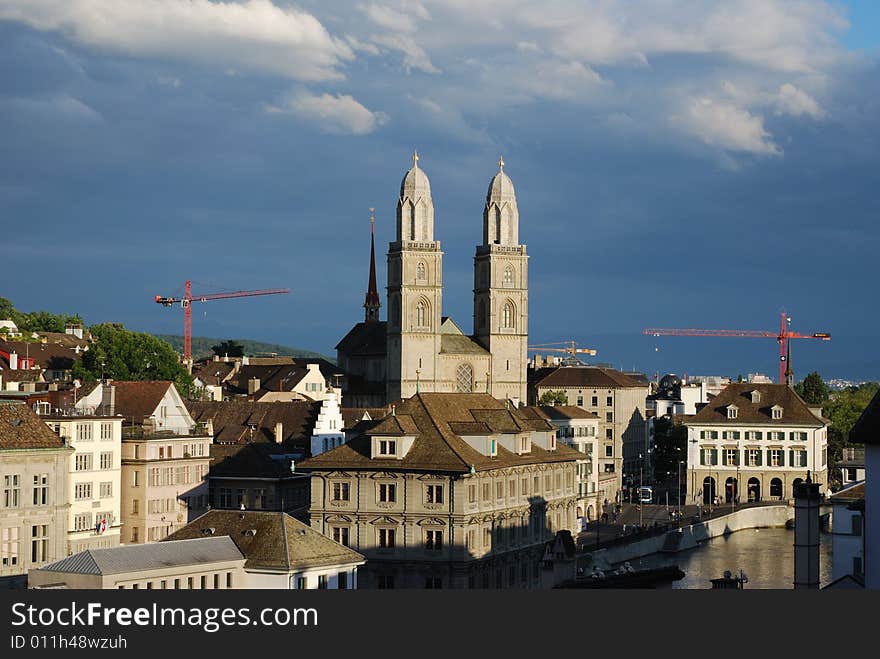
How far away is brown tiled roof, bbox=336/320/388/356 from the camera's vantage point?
573 feet

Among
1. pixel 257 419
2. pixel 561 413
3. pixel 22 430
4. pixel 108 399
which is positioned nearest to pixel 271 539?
pixel 22 430

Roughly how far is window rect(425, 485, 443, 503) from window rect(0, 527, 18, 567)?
1666 centimetres

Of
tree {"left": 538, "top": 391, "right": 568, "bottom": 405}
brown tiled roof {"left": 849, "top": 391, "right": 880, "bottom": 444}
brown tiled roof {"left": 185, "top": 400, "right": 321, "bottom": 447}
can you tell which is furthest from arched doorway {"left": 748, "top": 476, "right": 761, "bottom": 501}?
brown tiled roof {"left": 849, "top": 391, "right": 880, "bottom": 444}

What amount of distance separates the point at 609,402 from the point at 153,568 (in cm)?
12354

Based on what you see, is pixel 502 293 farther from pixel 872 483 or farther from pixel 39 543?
pixel 872 483

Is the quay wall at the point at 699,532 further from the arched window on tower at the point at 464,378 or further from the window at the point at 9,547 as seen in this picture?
the window at the point at 9,547

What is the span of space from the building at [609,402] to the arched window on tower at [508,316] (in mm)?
9826

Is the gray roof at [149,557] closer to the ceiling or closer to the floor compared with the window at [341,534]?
closer to the ceiling

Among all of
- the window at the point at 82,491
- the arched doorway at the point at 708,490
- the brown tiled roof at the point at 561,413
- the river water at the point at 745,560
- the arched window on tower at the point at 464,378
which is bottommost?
the river water at the point at 745,560

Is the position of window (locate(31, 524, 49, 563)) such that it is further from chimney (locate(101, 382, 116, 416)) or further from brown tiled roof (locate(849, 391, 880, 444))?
brown tiled roof (locate(849, 391, 880, 444))

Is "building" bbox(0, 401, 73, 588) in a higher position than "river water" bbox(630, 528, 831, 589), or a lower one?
higher

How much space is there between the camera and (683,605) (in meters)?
38.8

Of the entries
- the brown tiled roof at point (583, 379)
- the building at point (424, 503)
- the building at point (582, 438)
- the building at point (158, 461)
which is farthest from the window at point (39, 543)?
the brown tiled roof at point (583, 379)

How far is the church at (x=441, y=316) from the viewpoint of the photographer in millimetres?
166250
